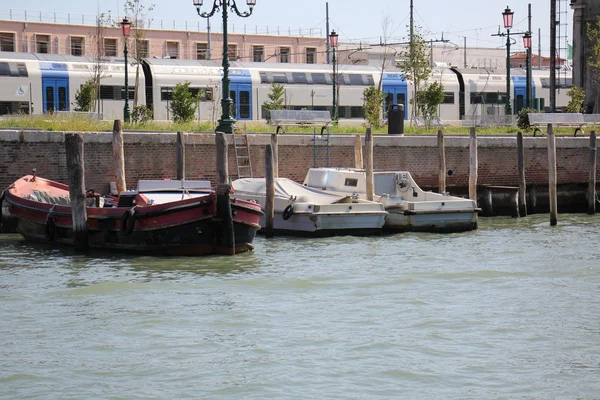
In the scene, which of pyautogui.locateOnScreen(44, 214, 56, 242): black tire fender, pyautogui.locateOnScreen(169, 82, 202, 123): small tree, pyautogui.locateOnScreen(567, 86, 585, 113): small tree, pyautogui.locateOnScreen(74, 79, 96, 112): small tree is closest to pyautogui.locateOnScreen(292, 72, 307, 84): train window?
pyautogui.locateOnScreen(169, 82, 202, 123): small tree

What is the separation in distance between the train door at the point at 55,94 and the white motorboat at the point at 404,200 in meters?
18.5

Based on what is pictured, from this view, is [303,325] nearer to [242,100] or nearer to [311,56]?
[242,100]

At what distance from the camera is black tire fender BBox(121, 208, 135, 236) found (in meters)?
20.0

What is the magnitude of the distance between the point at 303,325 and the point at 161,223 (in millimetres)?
6648

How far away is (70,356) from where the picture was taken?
12.3 m

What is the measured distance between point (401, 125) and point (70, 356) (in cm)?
1991

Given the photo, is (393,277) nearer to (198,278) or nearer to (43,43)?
(198,278)

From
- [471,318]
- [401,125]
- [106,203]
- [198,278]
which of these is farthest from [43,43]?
[471,318]

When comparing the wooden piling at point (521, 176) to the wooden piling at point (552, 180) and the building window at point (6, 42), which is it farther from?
the building window at point (6, 42)

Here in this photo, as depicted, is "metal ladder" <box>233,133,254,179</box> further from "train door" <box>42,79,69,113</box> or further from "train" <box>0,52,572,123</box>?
"train door" <box>42,79,69,113</box>

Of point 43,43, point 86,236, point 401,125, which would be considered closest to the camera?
point 86,236

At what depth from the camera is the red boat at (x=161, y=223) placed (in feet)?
65.0

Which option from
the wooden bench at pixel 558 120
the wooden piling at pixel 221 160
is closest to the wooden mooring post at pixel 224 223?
the wooden piling at pixel 221 160

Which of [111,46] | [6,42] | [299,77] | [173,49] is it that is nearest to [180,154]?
[299,77]
